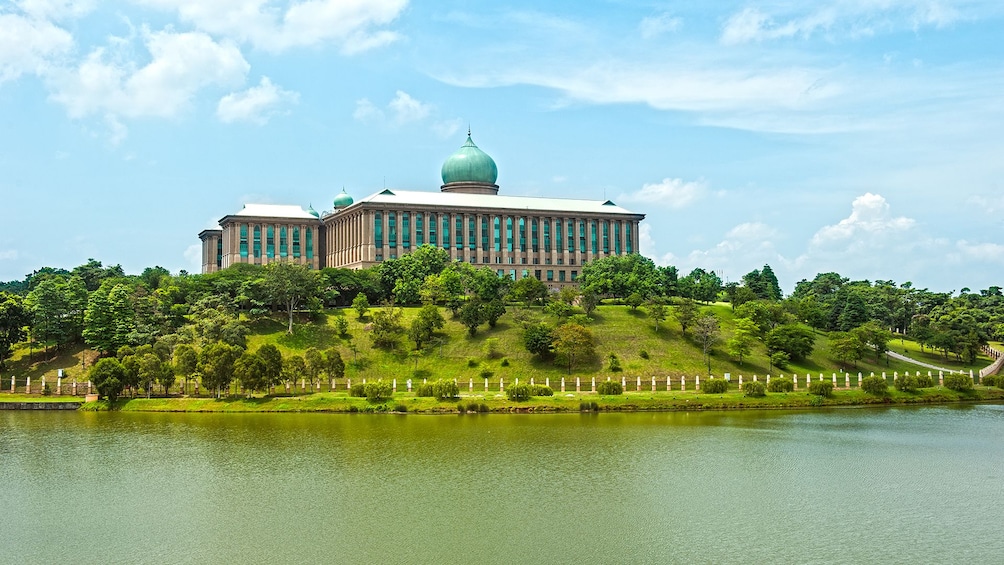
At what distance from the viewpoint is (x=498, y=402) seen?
2547 inches

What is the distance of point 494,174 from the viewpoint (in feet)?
442

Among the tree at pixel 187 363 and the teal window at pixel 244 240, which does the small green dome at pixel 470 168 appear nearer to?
the teal window at pixel 244 240

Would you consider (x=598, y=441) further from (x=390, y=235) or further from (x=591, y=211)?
(x=591, y=211)

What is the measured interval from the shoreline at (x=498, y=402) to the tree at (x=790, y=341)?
15.3 metres

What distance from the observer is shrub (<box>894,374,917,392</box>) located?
7144 cm

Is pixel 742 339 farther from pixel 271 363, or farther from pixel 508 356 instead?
pixel 271 363

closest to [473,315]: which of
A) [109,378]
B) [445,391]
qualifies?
[445,391]

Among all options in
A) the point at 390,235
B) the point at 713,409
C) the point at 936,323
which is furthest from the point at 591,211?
the point at 713,409

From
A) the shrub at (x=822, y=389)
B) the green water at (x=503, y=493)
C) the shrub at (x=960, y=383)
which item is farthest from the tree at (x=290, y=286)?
the shrub at (x=960, y=383)

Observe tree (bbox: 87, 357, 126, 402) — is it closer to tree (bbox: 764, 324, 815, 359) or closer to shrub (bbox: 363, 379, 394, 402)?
shrub (bbox: 363, 379, 394, 402)

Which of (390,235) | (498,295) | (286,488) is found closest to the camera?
(286,488)

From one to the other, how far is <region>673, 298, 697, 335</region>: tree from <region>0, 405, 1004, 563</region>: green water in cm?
3779

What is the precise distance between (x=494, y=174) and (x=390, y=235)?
68.2 feet

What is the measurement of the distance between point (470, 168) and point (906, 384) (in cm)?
7663
